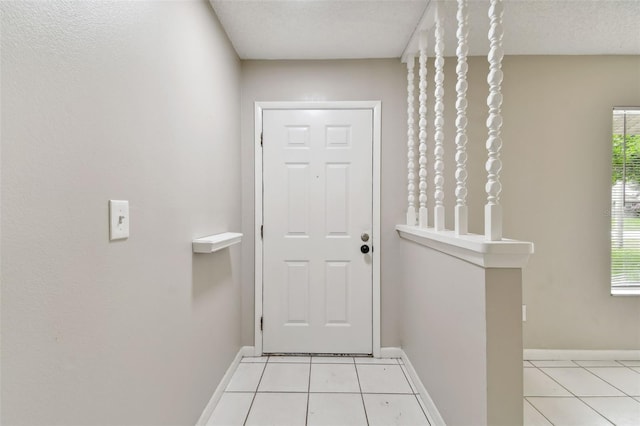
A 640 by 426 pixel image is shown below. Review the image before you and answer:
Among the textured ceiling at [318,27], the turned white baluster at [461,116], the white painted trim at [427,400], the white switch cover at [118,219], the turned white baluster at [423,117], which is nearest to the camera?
the white switch cover at [118,219]

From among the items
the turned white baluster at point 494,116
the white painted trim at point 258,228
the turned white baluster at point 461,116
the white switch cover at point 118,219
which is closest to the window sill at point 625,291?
the turned white baluster at point 461,116

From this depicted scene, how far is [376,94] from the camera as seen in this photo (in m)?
2.57

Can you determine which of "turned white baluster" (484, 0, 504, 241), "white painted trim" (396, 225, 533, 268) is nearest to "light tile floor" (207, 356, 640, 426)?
"white painted trim" (396, 225, 533, 268)

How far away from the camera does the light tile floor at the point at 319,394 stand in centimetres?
181

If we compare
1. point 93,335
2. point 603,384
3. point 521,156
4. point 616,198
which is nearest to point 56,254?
point 93,335

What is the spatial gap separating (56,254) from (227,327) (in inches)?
63.6

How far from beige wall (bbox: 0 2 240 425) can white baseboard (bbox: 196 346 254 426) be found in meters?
0.13

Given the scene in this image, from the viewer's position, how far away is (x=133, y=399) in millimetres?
1098

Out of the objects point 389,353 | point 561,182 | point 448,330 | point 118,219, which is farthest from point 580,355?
point 118,219

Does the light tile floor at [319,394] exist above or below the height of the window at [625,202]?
below

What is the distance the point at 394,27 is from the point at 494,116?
1.23 metres

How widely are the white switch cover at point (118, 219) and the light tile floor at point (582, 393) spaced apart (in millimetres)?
2276

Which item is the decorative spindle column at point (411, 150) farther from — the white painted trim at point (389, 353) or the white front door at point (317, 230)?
the white painted trim at point (389, 353)

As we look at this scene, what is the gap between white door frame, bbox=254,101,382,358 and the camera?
2.55 metres
